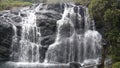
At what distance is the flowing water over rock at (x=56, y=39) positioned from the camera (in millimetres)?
23812

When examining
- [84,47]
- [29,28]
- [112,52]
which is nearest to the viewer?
[112,52]

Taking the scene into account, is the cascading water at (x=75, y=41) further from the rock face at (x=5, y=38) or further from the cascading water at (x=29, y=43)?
the rock face at (x=5, y=38)

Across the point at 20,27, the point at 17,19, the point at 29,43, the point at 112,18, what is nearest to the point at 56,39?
the point at 29,43

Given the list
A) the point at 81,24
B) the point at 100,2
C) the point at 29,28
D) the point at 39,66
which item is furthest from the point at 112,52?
the point at 29,28

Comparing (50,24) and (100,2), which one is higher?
(100,2)

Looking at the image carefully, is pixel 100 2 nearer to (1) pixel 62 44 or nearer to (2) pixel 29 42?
(1) pixel 62 44

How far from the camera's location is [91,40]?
24625mm

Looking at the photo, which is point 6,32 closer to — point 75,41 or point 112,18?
point 75,41

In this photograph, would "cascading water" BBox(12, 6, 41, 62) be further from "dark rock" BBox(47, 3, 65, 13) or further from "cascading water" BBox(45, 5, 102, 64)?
"dark rock" BBox(47, 3, 65, 13)

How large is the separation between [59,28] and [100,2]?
19.5 ft

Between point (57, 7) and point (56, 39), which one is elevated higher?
point (57, 7)

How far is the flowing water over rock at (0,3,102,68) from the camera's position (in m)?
23.8

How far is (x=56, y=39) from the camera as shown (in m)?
24.6

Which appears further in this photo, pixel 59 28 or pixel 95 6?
pixel 59 28
